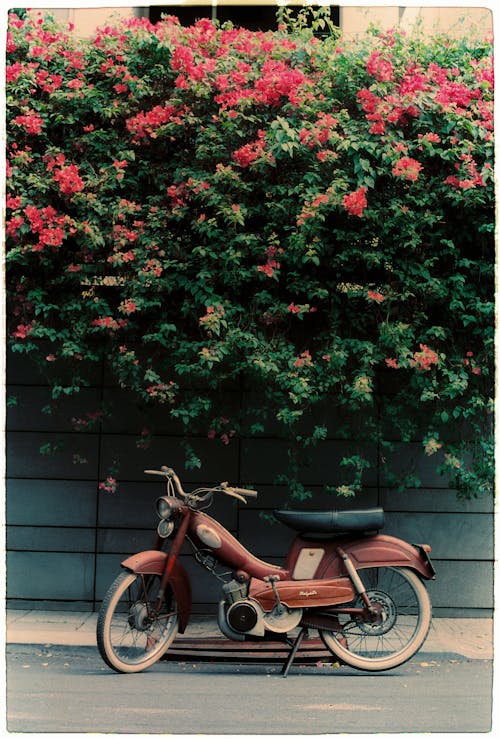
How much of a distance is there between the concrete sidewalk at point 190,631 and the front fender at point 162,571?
1.30 metres

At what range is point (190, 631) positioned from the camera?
773 cm

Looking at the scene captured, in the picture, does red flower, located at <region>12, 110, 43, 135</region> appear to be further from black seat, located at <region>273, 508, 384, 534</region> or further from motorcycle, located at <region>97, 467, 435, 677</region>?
black seat, located at <region>273, 508, 384, 534</region>

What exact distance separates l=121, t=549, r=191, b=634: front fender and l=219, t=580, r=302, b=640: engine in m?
0.27

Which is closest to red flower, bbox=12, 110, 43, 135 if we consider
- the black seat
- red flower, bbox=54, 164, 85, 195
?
red flower, bbox=54, 164, 85, 195

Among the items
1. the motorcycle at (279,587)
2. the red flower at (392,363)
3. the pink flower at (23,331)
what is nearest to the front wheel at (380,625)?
the motorcycle at (279,587)

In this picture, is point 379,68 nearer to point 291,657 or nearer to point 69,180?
point 69,180

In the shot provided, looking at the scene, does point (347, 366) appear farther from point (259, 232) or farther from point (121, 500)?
point (121, 500)

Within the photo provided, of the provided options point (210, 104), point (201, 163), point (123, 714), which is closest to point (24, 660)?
point (123, 714)

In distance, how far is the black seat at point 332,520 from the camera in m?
6.30

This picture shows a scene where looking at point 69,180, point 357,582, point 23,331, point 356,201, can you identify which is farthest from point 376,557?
point 69,180

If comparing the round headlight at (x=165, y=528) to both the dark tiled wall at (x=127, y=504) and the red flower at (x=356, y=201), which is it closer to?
the dark tiled wall at (x=127, y=504)

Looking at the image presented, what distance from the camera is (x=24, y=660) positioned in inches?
263

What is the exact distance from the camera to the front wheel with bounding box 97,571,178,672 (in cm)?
598

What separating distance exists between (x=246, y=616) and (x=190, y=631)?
5.82ft
